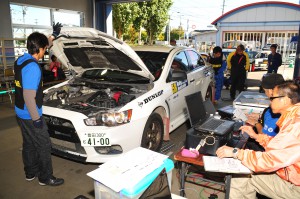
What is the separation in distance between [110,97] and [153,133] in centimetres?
88

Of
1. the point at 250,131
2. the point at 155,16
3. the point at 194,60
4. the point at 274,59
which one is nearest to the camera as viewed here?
the point at 250,131

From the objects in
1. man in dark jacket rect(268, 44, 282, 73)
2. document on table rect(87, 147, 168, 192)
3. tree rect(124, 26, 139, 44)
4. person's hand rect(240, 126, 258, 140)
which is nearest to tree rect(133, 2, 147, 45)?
tree rect(124, 26, 139, 44)

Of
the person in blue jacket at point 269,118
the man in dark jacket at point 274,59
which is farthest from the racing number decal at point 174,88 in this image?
the man in dark jacket at point 274,59

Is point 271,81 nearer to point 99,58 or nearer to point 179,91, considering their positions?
point 179,91

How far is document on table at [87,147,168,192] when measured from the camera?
1495 mm

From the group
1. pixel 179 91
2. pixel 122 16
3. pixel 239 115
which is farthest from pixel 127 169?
pixel 122 16

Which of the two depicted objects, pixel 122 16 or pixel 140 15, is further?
pixel 140 15

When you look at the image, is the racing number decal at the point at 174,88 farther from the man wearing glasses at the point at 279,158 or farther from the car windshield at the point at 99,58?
the man wearing glasses at the point at 279,158

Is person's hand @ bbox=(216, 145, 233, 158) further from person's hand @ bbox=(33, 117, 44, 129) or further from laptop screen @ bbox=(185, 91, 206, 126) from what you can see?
person's hand @ bbox=(33, 117, 44, 129)

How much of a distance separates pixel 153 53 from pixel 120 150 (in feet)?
7.08

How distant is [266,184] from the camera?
237cm

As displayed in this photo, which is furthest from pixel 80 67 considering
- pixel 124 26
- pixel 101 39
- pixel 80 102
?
pixel 124 26

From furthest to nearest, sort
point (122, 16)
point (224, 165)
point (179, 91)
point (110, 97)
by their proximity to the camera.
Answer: point (122, 16) → point (179, 91) → point (110, 97) → point (224, 165)

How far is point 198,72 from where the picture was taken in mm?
5660
